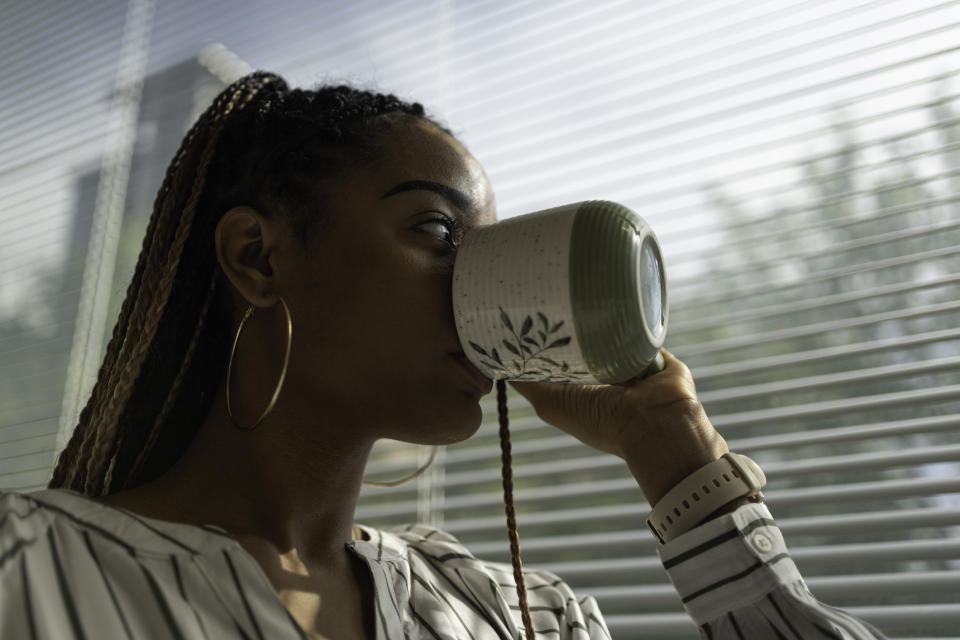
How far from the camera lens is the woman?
719 millimetres

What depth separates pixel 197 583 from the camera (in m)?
0.71

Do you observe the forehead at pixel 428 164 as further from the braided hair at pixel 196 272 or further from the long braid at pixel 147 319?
the long braid at pixel 147 319

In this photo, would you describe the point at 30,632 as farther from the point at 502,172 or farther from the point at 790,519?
the point at 502,172

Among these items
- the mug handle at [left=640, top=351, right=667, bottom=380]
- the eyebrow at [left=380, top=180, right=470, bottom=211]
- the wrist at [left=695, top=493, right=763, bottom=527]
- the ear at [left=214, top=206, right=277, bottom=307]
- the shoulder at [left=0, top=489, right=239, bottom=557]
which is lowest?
the shoulder at [left=0, top=489, right=239, bottom=557]

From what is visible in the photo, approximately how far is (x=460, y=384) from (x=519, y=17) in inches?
39.8

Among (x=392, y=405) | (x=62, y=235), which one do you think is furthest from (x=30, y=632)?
(x=62, y=235)

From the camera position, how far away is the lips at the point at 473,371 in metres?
0.81

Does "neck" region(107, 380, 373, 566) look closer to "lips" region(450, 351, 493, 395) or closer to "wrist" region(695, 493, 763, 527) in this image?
"lips" region(450, 351, 493, 395)

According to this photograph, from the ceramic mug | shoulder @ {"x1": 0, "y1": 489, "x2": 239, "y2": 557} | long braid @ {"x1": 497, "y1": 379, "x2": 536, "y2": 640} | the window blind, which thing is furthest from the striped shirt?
the window blind

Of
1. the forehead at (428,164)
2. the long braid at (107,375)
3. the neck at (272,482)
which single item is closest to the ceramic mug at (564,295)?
the forehead at (428,164)

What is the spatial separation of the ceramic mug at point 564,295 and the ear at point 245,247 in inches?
10.2

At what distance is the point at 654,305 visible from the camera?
729 mm

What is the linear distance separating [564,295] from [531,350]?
69mm

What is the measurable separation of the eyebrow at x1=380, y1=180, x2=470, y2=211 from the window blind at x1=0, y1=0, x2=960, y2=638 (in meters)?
0.39
